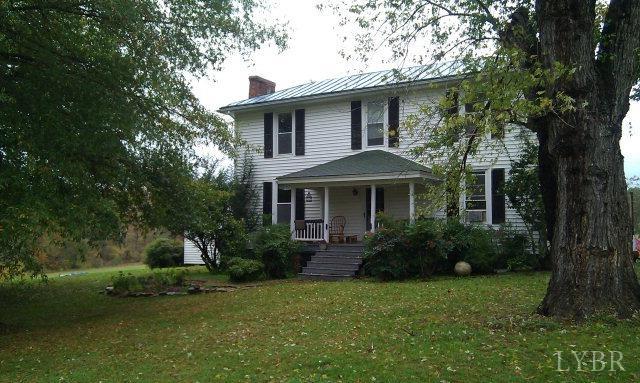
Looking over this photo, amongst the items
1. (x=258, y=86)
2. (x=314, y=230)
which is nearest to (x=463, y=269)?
(x=314, y=230)

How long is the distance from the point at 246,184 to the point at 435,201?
13185 millimetres

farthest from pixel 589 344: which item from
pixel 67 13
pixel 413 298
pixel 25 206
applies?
pixel 67 13

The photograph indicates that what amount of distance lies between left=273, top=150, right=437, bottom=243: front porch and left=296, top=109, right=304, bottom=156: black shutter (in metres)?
1.63

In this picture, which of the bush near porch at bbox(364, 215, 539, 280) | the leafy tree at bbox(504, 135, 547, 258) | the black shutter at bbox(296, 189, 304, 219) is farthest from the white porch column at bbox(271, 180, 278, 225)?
the leafy tree at bbox(504, 135, 547, 258)

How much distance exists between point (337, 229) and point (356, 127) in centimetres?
406

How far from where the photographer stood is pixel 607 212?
7703 mm

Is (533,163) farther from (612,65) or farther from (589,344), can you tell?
(589,344)

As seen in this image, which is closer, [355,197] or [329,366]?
[329,366]

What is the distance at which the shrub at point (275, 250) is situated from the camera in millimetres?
17859

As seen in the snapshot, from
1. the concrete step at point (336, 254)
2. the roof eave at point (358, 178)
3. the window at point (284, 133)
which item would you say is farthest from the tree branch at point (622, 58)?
the window at point (284, 133)

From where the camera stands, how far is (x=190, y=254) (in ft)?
84.0

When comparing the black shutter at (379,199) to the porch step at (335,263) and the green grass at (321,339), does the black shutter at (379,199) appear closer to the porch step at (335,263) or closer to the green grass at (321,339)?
the porch step at (335,263)

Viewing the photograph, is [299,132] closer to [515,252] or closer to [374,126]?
[374,126]

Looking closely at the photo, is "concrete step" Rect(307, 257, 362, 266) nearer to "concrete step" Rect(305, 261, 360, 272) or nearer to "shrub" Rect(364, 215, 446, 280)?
"concrete step" Rect(305, 261, 360, 272)
